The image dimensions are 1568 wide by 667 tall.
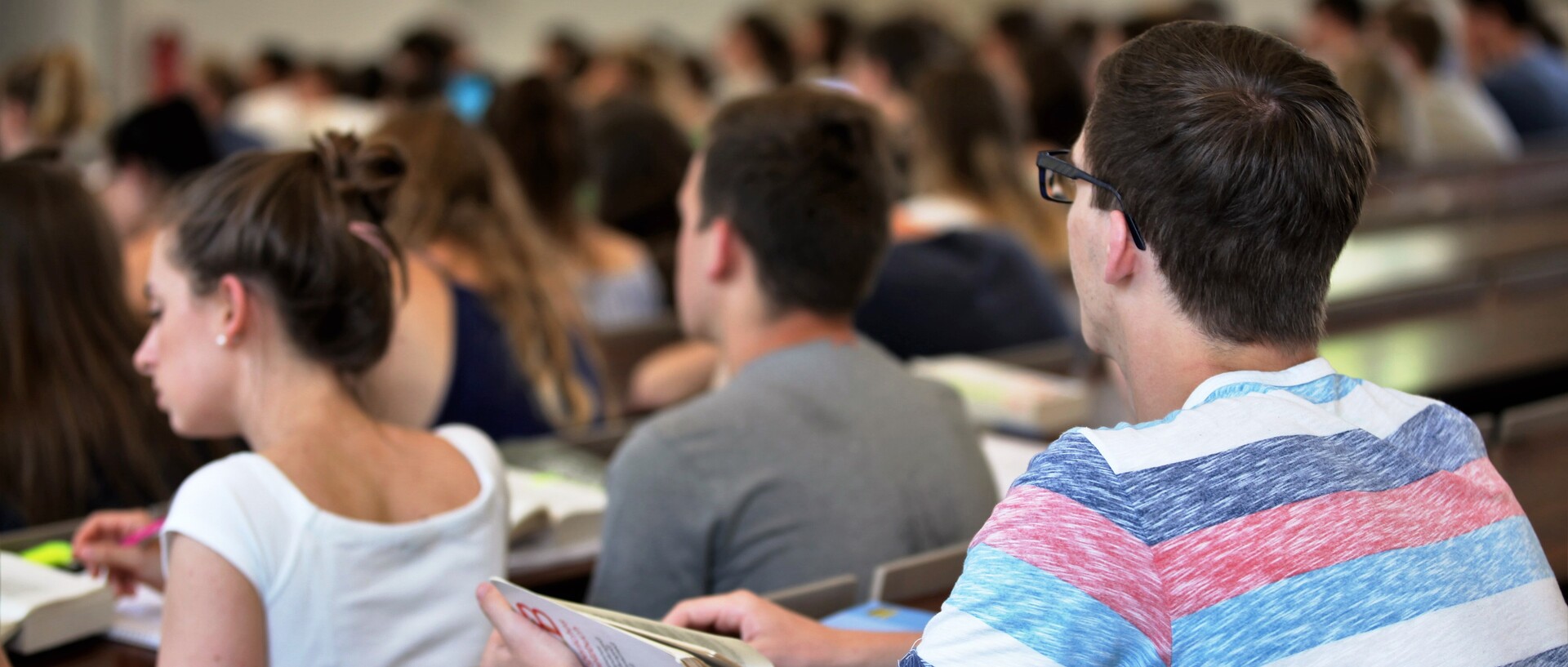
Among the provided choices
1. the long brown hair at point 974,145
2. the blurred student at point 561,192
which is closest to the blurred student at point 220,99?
the blurred student at point 561,192

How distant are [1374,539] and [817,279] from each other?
0.96 meters

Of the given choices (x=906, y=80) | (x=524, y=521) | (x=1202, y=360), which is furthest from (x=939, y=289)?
(x=906, y=80)

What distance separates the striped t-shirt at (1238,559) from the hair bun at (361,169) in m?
0.95

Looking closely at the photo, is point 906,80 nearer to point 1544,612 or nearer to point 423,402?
point 423,402

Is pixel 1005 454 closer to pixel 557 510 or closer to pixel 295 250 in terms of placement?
pixel 557 510

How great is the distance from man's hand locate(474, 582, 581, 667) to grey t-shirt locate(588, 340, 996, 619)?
1.17 feet

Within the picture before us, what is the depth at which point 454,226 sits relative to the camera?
278 cm

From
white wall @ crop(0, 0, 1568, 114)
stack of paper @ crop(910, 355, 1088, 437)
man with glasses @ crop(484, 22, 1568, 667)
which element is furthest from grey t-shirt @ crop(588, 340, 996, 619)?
white wall @ crop(0, 0, 1568, 114)

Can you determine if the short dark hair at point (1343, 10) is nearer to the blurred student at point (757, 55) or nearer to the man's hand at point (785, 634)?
the blurred student at point (757, 55)

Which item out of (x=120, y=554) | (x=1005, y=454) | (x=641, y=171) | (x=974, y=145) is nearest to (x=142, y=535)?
(x=120, y=554)

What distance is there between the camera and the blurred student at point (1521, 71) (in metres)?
7.12

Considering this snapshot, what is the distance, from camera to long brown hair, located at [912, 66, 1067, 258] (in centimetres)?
393

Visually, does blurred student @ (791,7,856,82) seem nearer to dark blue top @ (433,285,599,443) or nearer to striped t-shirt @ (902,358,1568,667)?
dark blue top @ (433,285,599,443)

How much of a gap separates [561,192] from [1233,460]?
340cm
